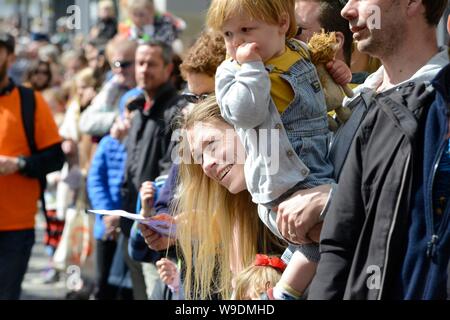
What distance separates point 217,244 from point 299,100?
3.25ft

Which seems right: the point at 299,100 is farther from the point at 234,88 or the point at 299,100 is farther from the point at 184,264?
the point at 184,264

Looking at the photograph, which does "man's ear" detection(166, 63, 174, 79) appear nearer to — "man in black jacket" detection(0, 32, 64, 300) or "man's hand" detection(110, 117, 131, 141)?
"man's hand" detection(110, 117, 131, 141)

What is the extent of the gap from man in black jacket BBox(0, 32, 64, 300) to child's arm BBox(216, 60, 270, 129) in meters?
3.79

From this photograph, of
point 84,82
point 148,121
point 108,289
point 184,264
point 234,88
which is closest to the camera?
point 234,88

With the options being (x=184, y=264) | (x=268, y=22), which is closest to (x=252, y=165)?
(x=268, y=22)

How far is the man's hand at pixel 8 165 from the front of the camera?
22.6 feet

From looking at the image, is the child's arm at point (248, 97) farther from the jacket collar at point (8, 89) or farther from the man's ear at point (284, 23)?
the jacket collar at point (8, 89)

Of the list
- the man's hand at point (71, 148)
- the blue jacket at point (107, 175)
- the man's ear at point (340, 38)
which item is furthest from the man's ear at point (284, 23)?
the man's hand at point (71, 148)

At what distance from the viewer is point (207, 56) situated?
16.1 ft

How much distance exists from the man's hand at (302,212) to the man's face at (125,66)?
5.01 metres

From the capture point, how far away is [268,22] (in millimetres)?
3510

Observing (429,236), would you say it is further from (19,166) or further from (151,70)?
(19,166)

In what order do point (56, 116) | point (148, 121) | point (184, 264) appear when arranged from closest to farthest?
point (184, 264), point (148, 121), point (56, 116)

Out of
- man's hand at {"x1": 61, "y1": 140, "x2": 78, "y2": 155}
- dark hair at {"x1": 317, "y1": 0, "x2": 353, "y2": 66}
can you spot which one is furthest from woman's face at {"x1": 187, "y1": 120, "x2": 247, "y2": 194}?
man's hand at {"x1": 61, "y1": 140, "x2": 78, "y2": 155}
